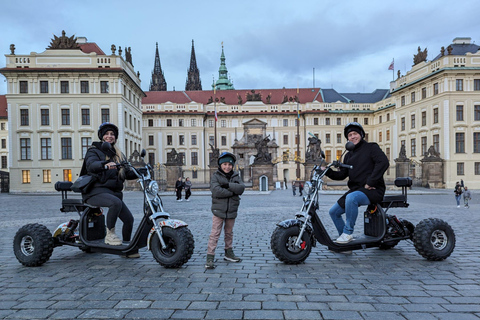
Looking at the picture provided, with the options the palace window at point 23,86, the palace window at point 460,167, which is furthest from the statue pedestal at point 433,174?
the palace window at point 23,86

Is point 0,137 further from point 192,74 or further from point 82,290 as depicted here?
point 82,290

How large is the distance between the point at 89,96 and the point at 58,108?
3494 mm

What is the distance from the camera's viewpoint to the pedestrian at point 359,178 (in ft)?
19.0

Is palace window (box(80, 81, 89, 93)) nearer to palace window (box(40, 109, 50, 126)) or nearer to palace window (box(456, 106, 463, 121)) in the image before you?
palace window (box(40, 109, 50, 126))

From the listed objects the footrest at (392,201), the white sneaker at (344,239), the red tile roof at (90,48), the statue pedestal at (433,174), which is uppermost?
the red tile roof at (90,48)

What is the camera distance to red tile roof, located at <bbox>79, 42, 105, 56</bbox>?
1695 inches

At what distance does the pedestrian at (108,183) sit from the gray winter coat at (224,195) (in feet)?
4.10

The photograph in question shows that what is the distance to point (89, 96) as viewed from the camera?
4003 cm

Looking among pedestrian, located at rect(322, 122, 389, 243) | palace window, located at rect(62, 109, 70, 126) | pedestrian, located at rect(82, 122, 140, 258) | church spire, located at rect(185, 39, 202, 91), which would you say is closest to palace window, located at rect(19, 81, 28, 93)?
palace window, located at rect(62, 109, 70, 126)

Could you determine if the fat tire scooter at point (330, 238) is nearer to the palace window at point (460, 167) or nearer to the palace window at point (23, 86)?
the palace window at point (460, 167)

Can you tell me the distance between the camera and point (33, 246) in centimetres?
577

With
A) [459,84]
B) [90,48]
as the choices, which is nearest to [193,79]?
[90,48]

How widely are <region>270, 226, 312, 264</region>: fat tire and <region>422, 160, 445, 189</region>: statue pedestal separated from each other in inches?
1352

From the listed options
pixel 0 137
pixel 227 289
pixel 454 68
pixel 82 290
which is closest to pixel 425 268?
pixel 227 289
